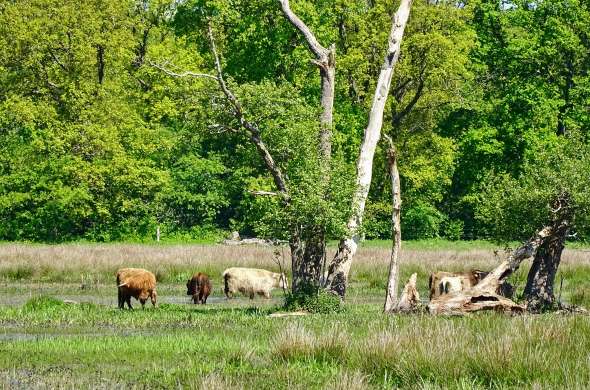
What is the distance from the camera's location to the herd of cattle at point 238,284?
27906 millimetres

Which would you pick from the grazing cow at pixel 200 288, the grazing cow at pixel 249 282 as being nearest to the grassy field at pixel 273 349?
the grazing cow at pixel 200 288

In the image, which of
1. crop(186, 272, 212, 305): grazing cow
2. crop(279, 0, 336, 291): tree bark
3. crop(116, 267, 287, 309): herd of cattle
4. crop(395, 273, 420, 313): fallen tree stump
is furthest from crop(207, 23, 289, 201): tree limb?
crop(395, 273, 420, 313): fallen tree stump

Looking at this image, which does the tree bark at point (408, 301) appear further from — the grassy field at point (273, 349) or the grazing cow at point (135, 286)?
the grazing cow at point (135, 286)

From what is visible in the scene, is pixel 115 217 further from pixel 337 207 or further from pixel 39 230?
pixel 337 207

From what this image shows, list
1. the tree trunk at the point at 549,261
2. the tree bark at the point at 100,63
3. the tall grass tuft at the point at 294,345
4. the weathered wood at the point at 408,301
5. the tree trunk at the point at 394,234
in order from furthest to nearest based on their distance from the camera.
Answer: the tree bark at the point at 100,63 → the tree trunk at the point at 394,234 → the tree trunk at the point at 549,261 → the weathered wood at the point at 408,301 → the tall grass tuft at the point at 294,345

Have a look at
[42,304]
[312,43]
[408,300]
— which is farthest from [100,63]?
[408,300]

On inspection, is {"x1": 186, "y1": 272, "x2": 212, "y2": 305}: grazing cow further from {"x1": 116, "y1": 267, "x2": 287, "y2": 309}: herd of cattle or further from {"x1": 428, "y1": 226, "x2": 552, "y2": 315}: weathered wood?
{"x1": 428, "y1": 226, "x2": 552, "y2": 315}: weathered wood

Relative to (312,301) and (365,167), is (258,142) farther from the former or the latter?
(312,301)

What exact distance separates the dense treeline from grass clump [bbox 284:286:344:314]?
26.0 meters

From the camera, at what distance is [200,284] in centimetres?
3020

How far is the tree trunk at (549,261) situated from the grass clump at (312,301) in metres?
4.93

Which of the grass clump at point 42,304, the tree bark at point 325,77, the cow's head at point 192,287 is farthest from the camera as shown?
the cow's head at point 192,287

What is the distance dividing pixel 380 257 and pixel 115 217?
21.7 meters

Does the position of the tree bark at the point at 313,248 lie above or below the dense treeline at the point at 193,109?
below
